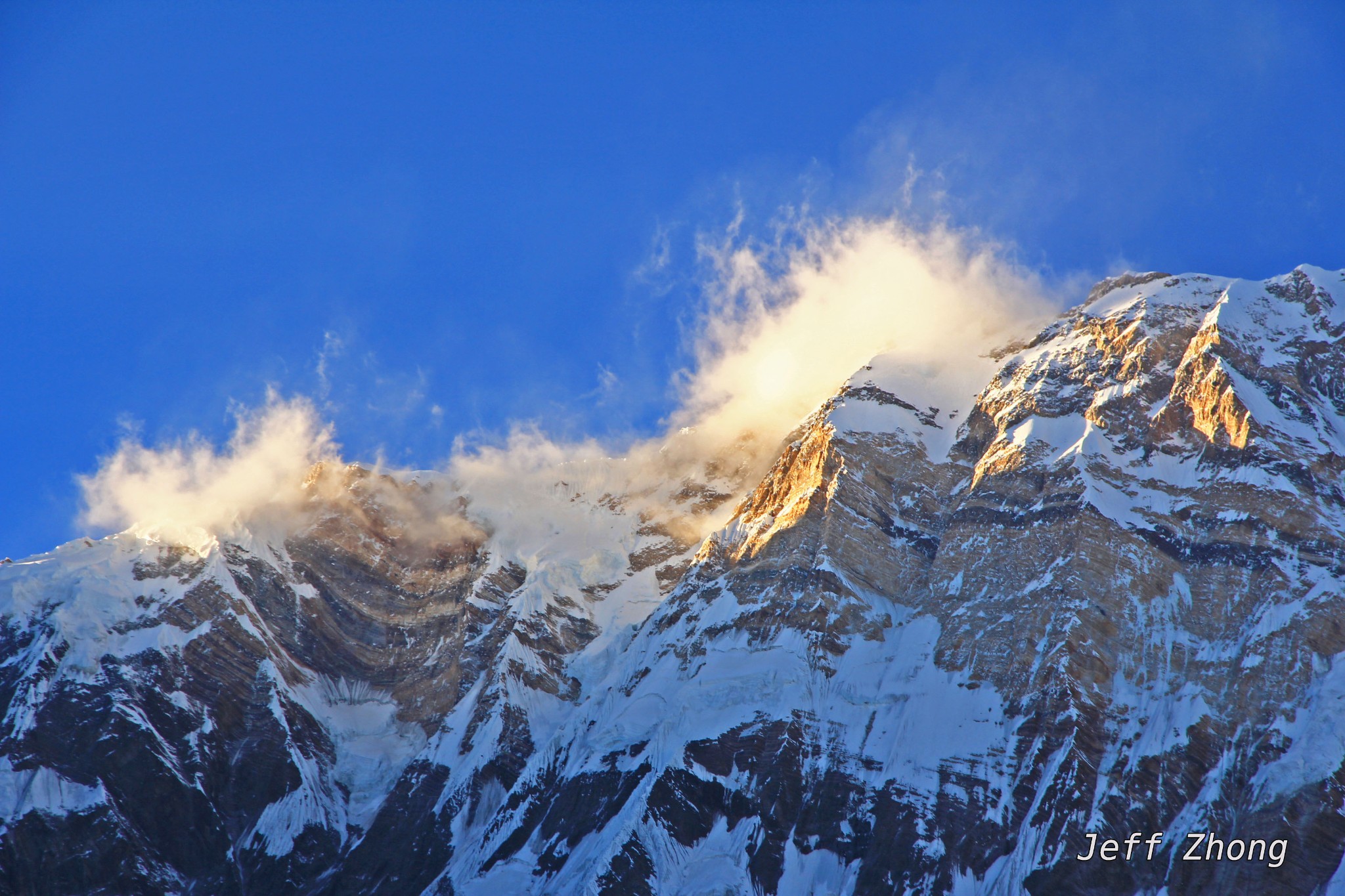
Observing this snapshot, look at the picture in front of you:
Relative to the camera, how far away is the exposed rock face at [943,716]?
14288cm

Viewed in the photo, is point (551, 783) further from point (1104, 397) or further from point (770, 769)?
point (1104, 397)

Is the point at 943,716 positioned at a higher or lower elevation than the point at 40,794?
higher

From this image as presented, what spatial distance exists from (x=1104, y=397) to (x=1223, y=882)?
7655 cm

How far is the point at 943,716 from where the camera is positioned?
160375 millimetres

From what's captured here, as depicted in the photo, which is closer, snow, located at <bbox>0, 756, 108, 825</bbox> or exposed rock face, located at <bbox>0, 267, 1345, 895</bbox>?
exposed rock face, located at <bbox>0, 267, 1345, 895</bbox>

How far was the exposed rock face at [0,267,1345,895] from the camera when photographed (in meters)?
143

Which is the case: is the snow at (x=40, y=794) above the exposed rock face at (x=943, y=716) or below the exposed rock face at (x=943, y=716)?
below

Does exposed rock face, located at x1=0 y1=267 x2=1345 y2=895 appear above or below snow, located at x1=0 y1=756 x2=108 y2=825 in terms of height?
Result: above

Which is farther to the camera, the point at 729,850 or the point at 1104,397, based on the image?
the point at 1104,397

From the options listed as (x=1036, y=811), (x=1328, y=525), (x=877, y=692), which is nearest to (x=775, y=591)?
(x=877, y=692)

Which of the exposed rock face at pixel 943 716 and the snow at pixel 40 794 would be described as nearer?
the exposed rock face at pixel 943 716

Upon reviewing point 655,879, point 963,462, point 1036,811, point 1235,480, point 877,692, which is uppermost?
point 963,462

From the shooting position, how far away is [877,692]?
16838 centimetres

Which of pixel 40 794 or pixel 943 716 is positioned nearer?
pixel 943 716
